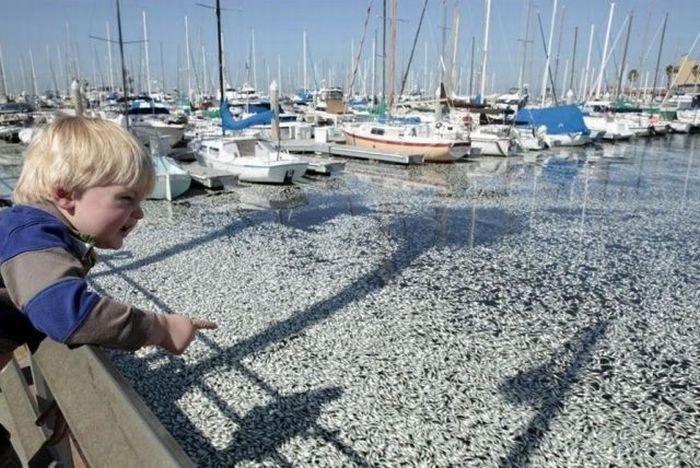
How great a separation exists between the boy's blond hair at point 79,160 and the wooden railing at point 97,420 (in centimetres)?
54

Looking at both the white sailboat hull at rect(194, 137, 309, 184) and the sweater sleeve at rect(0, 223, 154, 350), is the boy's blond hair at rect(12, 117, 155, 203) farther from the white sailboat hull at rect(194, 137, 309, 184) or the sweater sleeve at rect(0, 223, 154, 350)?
the white sailboat hull at rect(194, 137, 309, 184)

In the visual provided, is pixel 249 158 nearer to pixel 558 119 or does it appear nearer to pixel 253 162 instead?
pixel 253 162

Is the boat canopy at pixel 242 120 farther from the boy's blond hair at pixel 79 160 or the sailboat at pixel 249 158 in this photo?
the boy's blond hair at pixel 79 160

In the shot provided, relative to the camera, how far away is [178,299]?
7039 millimetres

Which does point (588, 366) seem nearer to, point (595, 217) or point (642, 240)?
point (642, 240)

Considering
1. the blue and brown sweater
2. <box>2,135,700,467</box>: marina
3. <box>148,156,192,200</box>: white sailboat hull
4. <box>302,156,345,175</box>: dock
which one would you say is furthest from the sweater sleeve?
<box>302,156,345,175</box>: dock

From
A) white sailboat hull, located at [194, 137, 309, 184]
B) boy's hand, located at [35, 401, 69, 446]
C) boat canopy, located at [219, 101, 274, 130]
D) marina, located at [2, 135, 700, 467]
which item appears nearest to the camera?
boy's hand, located at [35, 401, 69, 446]

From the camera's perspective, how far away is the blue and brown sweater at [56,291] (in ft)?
4.43

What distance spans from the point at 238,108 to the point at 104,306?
41226 mm

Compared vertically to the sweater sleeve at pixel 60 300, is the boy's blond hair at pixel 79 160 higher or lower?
higher

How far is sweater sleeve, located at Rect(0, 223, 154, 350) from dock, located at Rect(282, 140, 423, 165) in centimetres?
2165

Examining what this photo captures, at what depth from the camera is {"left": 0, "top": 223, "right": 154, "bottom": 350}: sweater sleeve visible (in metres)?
1.35

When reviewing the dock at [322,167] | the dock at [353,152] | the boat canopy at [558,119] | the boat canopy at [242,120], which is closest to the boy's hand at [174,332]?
the dock at [322,167]

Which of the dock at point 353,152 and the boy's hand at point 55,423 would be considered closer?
the boy's hand at point 55,423
